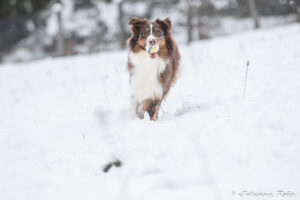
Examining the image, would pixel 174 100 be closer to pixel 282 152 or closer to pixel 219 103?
pixel 219 103

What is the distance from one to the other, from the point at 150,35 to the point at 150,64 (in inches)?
18.2

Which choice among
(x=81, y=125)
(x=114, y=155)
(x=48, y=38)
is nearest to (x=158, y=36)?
(x=81, y=125)

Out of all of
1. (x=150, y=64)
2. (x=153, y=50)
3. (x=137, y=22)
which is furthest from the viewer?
(x=137, y=22)

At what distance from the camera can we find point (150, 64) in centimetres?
410

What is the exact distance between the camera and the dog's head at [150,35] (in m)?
3.92

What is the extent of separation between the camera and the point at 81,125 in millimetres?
3959

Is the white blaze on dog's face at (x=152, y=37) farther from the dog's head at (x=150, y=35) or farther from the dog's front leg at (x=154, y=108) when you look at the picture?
the dog's front leg at (x=154, y=108)

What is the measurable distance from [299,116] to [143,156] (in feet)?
5.72

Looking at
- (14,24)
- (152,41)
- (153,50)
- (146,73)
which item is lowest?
(146,73)

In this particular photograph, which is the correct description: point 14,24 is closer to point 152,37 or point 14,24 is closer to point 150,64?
point 150,64

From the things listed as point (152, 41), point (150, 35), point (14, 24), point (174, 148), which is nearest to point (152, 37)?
point (152, 41)

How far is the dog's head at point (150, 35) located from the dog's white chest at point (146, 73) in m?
0.11

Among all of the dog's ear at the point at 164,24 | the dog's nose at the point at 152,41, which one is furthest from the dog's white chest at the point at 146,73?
the dog's ear at the point at 164,24

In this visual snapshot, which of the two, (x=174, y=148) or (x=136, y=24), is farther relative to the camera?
(x=136, y=24)
